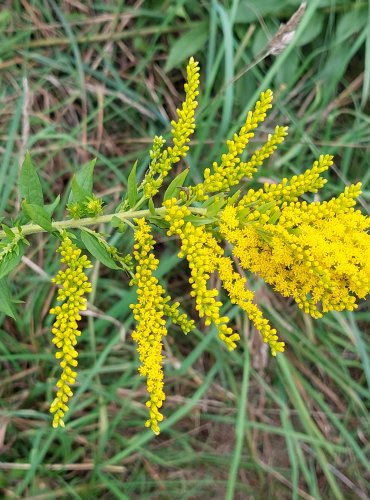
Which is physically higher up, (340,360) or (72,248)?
(72,248)

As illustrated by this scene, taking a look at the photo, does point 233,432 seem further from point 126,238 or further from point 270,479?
point 126,238

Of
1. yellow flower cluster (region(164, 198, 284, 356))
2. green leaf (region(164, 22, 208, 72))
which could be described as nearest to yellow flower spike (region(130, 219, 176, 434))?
yellow flower cluster (region(164, 198, 284, 356))

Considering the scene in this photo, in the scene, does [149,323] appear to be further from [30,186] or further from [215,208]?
[30,186]

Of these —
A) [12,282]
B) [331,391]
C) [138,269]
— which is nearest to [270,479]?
[331,391]

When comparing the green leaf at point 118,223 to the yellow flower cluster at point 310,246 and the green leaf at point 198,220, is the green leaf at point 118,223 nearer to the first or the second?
the green leaf at point 198,220

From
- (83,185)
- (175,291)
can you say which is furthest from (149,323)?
(175,291)

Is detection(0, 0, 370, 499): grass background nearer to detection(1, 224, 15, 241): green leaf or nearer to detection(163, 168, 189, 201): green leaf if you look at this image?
detection(1, 224, 15, 241): green leaf

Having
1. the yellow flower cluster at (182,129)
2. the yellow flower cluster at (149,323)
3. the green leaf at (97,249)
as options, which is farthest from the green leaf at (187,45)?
the yellow flower cluster at (149,323)
